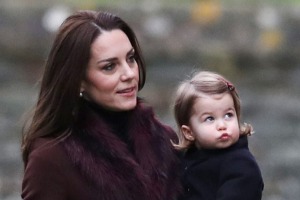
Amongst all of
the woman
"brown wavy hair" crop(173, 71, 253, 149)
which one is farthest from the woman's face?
"brown wavy hair" crop(173, 71, 253, 149)

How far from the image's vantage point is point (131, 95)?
3977 millimetres

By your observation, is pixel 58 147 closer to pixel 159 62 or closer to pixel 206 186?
pixel 206 186

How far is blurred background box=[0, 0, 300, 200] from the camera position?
1020 cm

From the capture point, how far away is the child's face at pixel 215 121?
12.9ft

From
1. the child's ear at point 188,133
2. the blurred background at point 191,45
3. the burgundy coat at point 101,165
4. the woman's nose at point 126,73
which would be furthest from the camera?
the blurred background at point 191,45

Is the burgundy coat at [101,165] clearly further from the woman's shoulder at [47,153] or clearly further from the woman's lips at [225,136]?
the woman's lips at [225,136]


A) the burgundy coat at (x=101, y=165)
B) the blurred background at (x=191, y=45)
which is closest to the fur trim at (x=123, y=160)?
the burgundy coat at (x=101, y=165)

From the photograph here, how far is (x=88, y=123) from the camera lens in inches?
157

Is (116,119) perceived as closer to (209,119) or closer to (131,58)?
(131,58)

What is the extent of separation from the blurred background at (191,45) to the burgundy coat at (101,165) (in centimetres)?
586

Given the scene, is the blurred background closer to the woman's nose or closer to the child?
the child

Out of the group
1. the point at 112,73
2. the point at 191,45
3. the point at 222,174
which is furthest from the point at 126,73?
the point at 191,45

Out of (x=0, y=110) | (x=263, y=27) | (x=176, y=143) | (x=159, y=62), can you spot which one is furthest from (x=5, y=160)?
(x=176, y=143)

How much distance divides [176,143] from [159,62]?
6.09m
